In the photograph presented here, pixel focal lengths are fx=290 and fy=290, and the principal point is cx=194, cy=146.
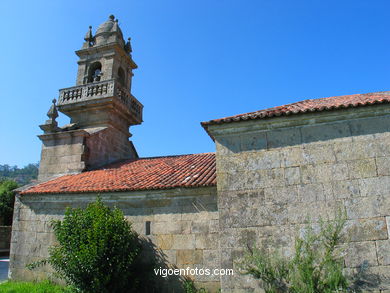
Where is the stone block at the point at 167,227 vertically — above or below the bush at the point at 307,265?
above

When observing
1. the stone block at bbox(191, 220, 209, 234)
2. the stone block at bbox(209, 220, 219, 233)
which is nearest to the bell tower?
the stone block at bbox(191, 220, 209, 234)

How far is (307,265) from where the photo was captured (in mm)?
4926

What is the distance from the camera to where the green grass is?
7.66 meters

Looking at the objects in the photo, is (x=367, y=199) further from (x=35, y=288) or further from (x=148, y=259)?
(x=35, y=288)

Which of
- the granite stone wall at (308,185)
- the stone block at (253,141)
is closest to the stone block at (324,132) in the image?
the granite stone wall at (308,185)

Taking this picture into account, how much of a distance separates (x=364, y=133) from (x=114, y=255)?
5.97 m

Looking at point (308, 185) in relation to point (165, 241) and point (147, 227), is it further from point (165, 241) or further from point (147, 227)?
point (147, 227)

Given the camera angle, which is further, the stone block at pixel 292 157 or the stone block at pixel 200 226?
the stone block at pixel 200 226

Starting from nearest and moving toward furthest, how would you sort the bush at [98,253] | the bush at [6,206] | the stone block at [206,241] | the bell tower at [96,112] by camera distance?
1. the bush at [98,253]
2. the stone block at [206,241]
3. the bell tower at [96,112]
4. the bush at [6,206]

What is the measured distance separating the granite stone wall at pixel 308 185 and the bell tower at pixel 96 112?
7535 millimetres

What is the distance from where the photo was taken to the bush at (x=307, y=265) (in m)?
4.79

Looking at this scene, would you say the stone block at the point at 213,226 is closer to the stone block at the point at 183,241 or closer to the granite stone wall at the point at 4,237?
the stone block at the point at 183,241

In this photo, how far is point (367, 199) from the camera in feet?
17.4

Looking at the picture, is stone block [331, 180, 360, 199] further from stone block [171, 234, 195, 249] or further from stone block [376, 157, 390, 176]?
stone block [171, 234, 195, 249]
